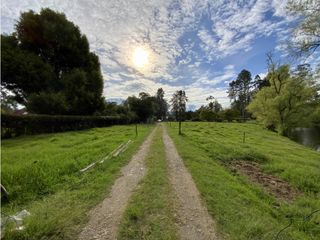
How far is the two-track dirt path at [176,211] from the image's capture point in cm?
416

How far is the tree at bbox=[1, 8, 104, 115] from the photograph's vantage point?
28.2m

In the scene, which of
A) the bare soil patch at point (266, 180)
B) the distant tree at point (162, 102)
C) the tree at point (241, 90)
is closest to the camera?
the bare soil patch at point (266, 180)

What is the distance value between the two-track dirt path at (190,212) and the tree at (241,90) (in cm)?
Answer: 8824

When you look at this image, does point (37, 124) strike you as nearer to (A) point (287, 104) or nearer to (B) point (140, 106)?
(A) point (287, 104)

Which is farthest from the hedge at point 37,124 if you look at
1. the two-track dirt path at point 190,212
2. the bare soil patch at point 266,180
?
the bare soil patch at point 266,180

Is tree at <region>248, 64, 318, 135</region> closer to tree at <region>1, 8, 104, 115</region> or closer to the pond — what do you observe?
the pond

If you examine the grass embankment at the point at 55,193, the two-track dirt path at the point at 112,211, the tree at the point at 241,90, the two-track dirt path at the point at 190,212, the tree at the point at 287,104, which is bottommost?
the two-track dirt path at the point at 190,212

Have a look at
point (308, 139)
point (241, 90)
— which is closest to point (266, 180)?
point (308, 139)

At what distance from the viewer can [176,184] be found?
718 centimetres

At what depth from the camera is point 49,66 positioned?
104ft

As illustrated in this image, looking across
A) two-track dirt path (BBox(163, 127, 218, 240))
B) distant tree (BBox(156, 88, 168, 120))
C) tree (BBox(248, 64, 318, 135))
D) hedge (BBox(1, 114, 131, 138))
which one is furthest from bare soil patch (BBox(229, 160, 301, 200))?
distant tree (BBox(156, 88, 168, 120))

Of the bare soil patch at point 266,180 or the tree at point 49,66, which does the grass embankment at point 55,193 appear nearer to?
the bare soil patch at point 266,180

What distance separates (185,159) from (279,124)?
1171 inches

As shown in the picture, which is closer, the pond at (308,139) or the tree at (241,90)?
the pond at (308,139)
